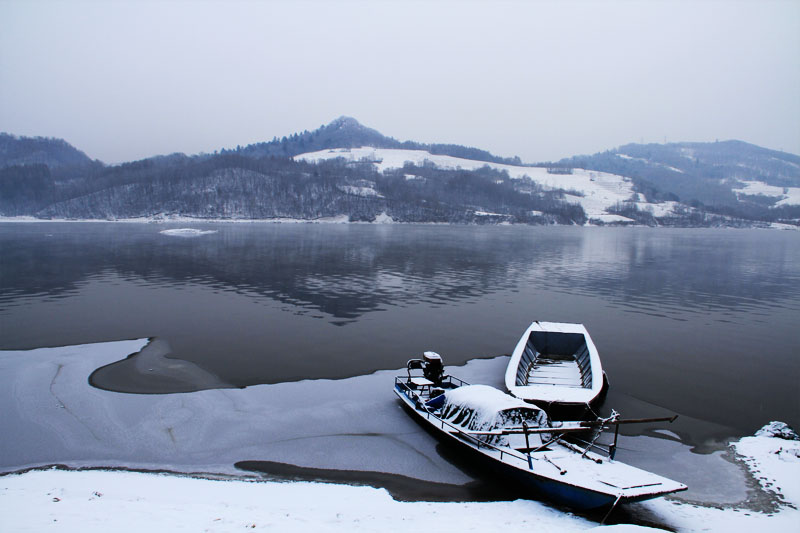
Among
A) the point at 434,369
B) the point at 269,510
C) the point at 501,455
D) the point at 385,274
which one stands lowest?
the point at 269,510

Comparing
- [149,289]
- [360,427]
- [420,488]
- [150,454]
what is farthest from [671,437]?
[149,289]

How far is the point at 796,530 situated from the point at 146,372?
85.8ft

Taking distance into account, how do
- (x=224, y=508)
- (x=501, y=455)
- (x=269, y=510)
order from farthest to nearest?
(x=501, y=455) → (x=269, y=510) → (x=224, y=508)

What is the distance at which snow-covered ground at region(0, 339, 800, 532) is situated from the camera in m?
12.2

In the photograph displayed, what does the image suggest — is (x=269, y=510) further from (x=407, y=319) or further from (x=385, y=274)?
(x=385, y=274)

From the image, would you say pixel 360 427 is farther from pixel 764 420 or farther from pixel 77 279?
pixel 77 279

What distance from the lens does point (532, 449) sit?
50.6 feet

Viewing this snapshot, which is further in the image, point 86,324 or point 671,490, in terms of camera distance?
point 86,324

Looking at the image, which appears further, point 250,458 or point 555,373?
point 555,373

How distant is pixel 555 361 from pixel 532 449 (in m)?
12.3

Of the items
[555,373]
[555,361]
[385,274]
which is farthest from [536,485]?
[385,274]

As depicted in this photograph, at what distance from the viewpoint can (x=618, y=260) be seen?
275ft

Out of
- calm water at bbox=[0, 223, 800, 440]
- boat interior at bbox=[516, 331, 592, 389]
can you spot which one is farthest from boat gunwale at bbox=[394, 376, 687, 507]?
calm water at bbox=[0, 223, 800, 440]

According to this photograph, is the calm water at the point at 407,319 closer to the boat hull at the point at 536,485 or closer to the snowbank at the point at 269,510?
the snowbank at the point at 269,510
